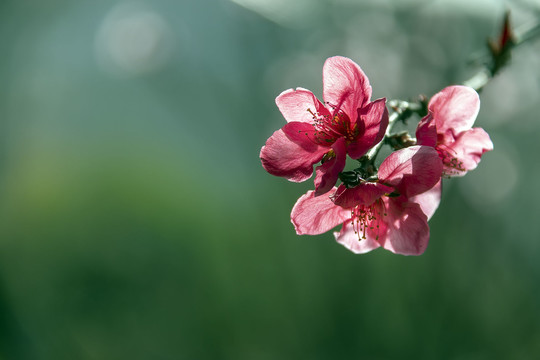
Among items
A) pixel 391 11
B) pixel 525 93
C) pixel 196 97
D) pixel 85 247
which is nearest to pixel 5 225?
pixel 85 247

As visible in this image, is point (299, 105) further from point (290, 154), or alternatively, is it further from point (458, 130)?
point (458, 130)

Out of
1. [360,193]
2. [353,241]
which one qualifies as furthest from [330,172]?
[353,241]

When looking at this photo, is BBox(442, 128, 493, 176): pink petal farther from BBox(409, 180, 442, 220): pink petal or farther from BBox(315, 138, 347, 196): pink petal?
BBox(315, 138, 347, 196): pink petal

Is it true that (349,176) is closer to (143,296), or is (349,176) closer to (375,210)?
(375,210)

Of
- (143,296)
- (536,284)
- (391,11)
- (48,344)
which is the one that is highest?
(391,11)

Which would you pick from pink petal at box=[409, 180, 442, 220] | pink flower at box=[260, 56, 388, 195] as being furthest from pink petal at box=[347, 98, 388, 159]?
pink petal at box=[409, 180, 442, 220]

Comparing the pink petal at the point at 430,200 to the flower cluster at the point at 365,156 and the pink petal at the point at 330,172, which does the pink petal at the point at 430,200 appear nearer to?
the flower cluster at the point at 365,156
